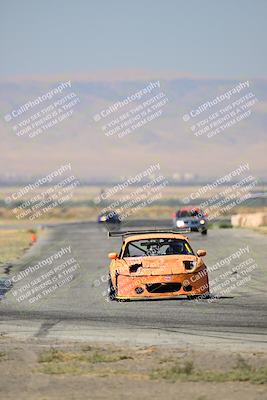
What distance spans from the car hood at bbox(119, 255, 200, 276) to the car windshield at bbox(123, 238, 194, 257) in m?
0.70

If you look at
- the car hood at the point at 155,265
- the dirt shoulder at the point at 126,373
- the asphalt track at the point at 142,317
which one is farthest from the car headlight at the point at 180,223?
the dirt shoulder at the point at 126,373

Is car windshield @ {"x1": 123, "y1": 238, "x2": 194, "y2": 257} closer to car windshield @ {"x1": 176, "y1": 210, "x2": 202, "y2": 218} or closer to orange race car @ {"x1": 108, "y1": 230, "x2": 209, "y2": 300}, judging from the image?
orange race car @ {"x1": 108, "y1": 230, "x2": 209, "y2": 300}

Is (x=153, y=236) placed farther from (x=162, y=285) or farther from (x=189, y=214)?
(x=189, y=214)

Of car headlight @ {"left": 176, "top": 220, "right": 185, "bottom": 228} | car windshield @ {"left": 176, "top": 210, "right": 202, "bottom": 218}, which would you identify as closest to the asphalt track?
car headlight @ {"left": 176, "top": 220, "right": 185, "bottom": 228}

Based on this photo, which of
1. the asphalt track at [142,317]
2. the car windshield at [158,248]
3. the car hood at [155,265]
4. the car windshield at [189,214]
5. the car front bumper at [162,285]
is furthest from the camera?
the car windshield at [189,214]

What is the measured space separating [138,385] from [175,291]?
8586 millimetres

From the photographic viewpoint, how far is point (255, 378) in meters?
11.6

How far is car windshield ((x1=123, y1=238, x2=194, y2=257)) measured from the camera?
21469 mm

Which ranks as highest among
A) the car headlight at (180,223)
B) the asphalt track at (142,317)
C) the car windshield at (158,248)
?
the car windshield at (158,248)

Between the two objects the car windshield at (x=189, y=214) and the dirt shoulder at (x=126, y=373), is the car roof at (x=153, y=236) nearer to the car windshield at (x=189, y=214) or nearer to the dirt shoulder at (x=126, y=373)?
the dirt shoulder at (x=126, y=373)

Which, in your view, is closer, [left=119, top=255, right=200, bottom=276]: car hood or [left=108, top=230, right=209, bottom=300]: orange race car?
[left=108, top=230, right=209, bottom=300]: orange race car

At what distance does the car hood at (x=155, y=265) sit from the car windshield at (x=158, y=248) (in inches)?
27.4

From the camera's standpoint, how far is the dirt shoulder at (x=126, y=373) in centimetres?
1100

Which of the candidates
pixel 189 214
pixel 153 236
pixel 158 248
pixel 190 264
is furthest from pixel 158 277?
pixel 189 214
